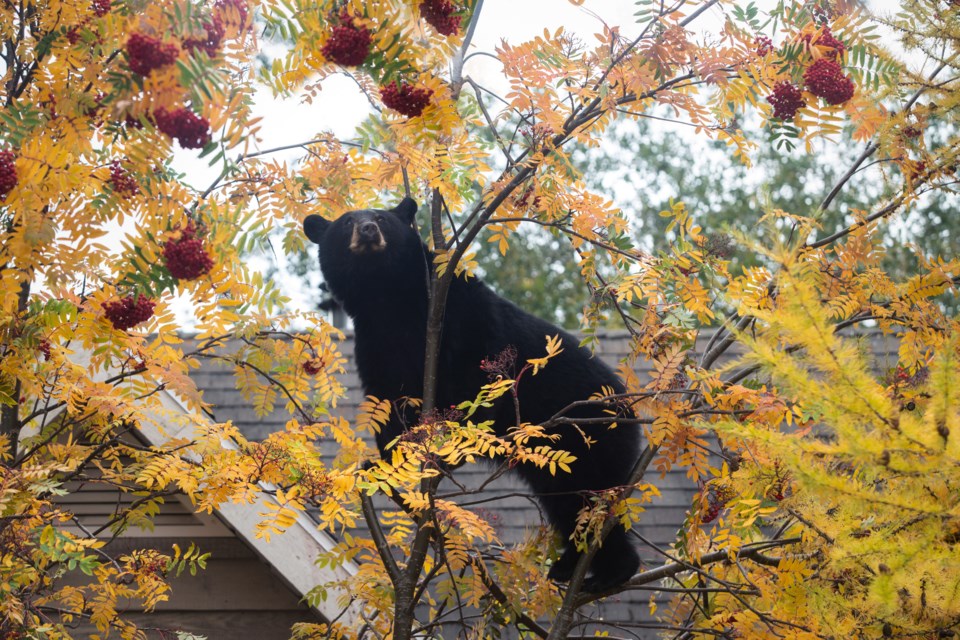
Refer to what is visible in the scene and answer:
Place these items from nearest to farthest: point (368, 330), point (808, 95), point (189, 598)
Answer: point (808, 95) → point (368, 330) → point (189, 598)

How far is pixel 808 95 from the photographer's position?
262 cm

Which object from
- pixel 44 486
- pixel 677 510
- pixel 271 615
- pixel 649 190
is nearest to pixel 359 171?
pixel 44 486

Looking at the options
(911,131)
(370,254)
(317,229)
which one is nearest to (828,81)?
(911,131)

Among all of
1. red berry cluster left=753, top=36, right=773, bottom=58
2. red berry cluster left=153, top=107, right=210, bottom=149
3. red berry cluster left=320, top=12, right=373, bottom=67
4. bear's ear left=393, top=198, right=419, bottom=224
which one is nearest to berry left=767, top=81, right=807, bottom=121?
red berry cluster left=753, top=36, right=773, bottom=58

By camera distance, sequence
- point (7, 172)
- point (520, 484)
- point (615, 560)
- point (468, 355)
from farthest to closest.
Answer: point (520, 484) < point (468, 355) < point (615, 560) < point (7, 172)

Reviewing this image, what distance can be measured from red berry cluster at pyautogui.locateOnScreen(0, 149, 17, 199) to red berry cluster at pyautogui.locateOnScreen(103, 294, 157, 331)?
38cm

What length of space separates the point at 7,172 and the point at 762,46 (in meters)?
2.08

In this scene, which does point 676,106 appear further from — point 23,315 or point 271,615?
point 271,615

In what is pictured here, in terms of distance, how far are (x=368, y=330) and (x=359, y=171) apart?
1.36m

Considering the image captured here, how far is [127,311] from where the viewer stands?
93.7 inches

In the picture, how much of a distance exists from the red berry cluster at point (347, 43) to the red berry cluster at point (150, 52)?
1.29 ft

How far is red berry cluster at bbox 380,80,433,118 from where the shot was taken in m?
2.33

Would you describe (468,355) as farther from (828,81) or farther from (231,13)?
(231,13)

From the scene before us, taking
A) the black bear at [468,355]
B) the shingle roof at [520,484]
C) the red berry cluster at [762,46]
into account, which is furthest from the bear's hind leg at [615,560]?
the red berry cluster at [762,46]
